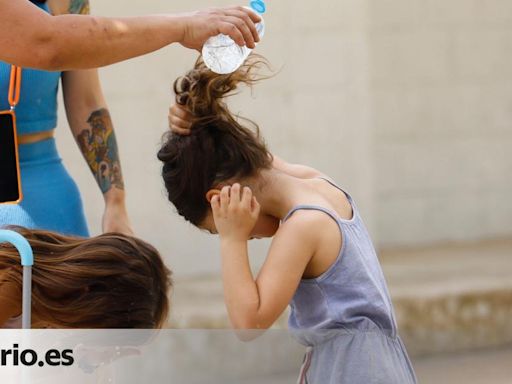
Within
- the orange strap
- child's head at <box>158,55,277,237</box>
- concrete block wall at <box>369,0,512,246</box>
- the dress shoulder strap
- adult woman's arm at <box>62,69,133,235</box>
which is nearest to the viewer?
the dress shoulder strap

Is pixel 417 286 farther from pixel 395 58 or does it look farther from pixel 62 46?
pixel 62 46

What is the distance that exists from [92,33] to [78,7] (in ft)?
2.09

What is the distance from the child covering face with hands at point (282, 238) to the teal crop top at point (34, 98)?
1.21 feet

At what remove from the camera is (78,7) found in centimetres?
315

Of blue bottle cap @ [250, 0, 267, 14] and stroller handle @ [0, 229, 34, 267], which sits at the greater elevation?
blue bottle cap @ [250, 0, 267, 14]

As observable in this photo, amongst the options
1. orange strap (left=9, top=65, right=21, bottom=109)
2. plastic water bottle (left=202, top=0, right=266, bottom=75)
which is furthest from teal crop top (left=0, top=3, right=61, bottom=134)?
plastic water bottle (left=202, top=0, right=266, bottom=75)

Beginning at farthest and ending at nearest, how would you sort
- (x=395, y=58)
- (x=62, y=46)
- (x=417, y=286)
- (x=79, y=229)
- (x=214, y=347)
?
1. (x=395, y=58)
2. (x=417, y=286)
3. (x=79, y=229)
4. (x=214, y=347)
5. (x=62, y=46)

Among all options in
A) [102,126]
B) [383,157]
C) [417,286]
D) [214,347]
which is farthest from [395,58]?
[214,347]

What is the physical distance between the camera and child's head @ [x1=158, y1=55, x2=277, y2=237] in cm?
271

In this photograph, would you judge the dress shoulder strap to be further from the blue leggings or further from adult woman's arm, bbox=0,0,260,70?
the blue leggings

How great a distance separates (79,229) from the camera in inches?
122

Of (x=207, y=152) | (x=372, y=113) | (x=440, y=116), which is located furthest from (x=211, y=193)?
(x=440, y=116)

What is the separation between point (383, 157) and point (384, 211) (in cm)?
28

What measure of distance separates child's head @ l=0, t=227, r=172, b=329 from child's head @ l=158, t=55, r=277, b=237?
5.9 inches
